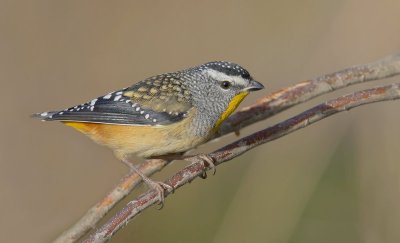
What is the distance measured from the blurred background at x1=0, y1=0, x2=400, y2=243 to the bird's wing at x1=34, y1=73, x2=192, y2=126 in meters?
1.56

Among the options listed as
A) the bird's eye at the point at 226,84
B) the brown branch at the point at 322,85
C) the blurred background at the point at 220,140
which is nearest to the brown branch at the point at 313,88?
the brown branch at the point at 322,85

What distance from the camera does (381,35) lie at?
7336 mm

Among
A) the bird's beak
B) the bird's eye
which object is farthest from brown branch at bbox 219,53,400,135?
the bird's eye

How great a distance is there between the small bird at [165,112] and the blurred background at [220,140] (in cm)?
143

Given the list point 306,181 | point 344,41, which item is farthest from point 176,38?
point 306,181

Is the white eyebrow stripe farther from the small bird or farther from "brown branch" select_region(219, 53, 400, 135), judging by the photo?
"brown branch" select_region(219, 53, 400, 135)

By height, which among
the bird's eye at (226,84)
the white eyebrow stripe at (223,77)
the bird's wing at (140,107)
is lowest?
the bird's wing at (140,107)

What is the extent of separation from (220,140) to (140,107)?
266 cm

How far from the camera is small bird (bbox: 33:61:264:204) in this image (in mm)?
5238

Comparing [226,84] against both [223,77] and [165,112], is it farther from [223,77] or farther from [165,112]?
[165,112]

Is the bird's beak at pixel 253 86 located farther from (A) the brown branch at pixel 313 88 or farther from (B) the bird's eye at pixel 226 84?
(A) the brown branch at pixel 313 88

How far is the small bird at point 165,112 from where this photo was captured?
524 centimetres

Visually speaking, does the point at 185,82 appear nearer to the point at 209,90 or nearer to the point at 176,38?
the point at 209,90

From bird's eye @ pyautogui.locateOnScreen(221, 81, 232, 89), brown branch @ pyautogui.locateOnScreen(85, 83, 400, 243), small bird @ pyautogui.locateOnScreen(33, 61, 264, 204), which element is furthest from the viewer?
bird's eye @ pyautogui.locateOnScreen(221, 81, 232, 89)
